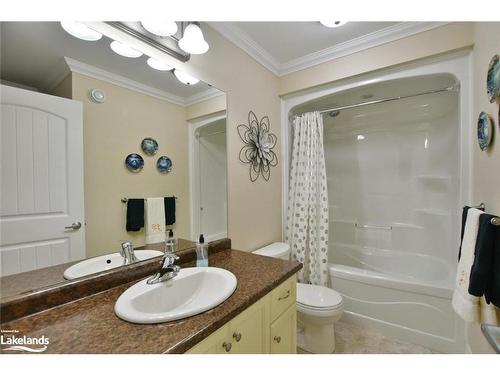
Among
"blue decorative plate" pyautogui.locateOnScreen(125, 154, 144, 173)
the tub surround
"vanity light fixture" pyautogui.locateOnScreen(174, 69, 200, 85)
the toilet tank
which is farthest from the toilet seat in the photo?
"vanity light fixture" pyautogui.locateOnScreen(174, 69, 200, 85)

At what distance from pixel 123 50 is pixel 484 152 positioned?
208cm

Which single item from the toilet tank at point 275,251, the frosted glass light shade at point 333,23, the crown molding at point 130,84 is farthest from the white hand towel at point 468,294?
the crown molding at point 130,84

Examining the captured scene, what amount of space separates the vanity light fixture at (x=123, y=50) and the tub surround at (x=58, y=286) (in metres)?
1.00

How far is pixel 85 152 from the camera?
3.04 ft

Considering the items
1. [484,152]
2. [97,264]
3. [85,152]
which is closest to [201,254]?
[97,264]

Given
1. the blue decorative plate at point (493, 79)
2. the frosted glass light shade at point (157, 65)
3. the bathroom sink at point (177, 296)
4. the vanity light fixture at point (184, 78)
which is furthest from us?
the vanity light fixture at point (184, 78)

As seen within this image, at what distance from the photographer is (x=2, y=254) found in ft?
2.45

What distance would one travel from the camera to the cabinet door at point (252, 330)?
0.81 meters

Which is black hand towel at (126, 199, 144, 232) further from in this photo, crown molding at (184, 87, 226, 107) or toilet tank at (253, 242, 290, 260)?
toilet tank at (253, 242, 290, 260)

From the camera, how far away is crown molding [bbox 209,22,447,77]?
1.60 m

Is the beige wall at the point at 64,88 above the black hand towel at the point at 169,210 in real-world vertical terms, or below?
above

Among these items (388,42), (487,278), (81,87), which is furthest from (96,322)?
(388,42)

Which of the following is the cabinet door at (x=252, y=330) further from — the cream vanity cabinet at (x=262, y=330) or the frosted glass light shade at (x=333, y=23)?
the frosted glass light shade at (x=333, y=23)
